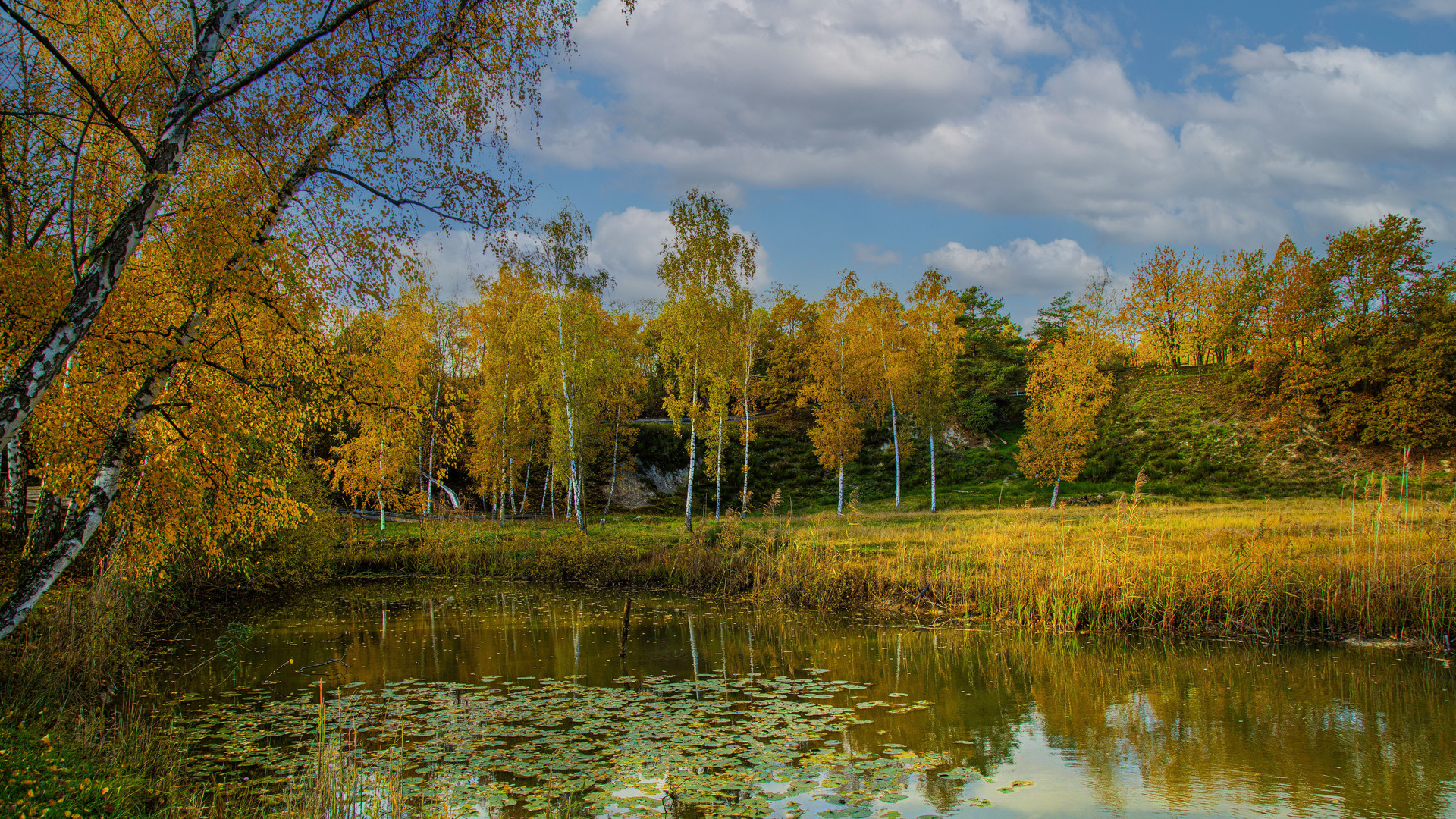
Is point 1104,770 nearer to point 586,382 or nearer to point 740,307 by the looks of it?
point 586,382

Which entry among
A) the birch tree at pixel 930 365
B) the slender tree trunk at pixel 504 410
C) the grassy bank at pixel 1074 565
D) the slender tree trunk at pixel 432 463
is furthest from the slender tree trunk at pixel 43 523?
the birch tree at pixel 930 365

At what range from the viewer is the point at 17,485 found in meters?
9.26

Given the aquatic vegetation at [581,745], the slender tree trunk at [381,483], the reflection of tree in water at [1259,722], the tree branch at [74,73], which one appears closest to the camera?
the tree branch at [74,73]

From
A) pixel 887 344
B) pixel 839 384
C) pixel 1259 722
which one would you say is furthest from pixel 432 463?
pixel 1259 722

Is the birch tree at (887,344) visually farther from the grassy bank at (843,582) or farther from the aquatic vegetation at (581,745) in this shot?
the aquatic vegetation at (581,745)

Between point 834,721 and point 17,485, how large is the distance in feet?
33.8

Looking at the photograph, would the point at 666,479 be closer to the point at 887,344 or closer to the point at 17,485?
the point at 887,344

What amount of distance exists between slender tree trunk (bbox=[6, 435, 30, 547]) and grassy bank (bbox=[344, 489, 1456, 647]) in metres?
11.6

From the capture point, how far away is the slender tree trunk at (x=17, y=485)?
337 inches

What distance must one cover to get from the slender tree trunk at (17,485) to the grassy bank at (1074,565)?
1159cm

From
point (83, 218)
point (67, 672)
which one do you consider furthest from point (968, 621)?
point (83, 218)

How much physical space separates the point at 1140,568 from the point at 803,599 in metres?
6.10

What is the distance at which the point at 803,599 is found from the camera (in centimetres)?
1511

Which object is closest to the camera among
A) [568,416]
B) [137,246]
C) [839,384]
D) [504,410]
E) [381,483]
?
[137,246]
